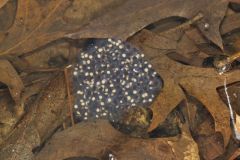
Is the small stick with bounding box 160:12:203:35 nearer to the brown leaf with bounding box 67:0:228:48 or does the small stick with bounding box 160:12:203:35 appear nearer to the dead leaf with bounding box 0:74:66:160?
the brown leaf with bounding box 67:0:228:48

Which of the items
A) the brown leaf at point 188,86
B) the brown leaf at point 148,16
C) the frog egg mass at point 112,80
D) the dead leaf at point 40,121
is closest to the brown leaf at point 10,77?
the dead leaf at point 40,121

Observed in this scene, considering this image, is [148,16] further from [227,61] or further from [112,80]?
[227,61]

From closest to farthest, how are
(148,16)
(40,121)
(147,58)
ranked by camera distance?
(148,16) < (147,58) < (40,121)

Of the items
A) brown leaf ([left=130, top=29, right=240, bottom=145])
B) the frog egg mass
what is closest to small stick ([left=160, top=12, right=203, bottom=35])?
Result: brown leaf ([left=130, top=29, right=240, bottom=145])

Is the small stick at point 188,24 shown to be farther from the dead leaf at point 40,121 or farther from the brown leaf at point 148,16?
the dead leaf at point 40,121

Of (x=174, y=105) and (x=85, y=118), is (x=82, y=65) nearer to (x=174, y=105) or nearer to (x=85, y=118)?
(x=85, y=118)

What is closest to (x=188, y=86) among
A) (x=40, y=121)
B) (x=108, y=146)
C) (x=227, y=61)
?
(x=227, y=61)
